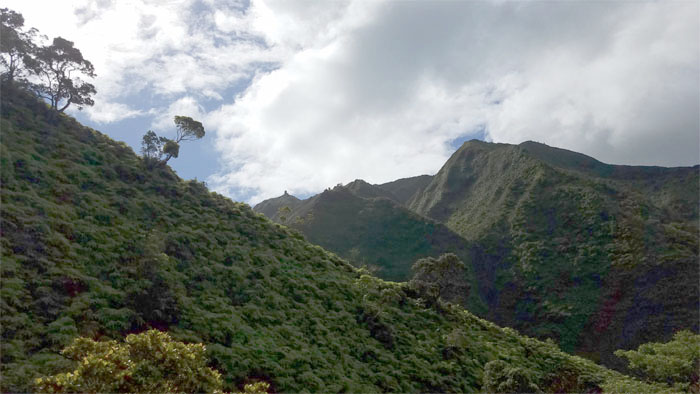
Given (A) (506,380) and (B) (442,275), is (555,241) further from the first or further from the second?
(A) (506,380)

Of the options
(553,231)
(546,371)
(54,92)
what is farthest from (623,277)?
(54,92)

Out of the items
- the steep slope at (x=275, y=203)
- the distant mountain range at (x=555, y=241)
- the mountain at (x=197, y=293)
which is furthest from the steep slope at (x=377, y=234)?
the steep slope at (x=275, y=203)

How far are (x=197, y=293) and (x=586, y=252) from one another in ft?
211

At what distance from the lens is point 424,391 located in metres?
20.4

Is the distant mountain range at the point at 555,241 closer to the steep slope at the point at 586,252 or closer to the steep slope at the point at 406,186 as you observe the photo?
the steep slope at the point at 586,252

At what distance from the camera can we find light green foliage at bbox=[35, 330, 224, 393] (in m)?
8.98

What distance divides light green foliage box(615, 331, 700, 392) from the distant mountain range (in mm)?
21939

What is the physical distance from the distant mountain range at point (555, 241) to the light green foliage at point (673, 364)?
72.0 ft

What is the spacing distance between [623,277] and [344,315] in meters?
51.3

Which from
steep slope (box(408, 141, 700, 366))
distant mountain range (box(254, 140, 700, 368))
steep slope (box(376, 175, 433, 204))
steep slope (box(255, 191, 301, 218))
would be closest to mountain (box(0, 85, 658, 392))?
distant mountain range (box(254, 140, 700, 368))

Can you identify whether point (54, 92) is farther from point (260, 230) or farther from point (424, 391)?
point (424, 391)

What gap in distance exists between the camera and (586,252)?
6438 centimetres

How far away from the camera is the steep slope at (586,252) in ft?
170

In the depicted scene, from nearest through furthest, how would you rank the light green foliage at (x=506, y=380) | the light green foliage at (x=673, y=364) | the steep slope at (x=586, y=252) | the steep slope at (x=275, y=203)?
the light green foliage at (x=506, y=380) < the light green foliage at (x=673, y=364) < the steep slope at (x=586, y=252) < the steep slope at (x=275, y=203)
